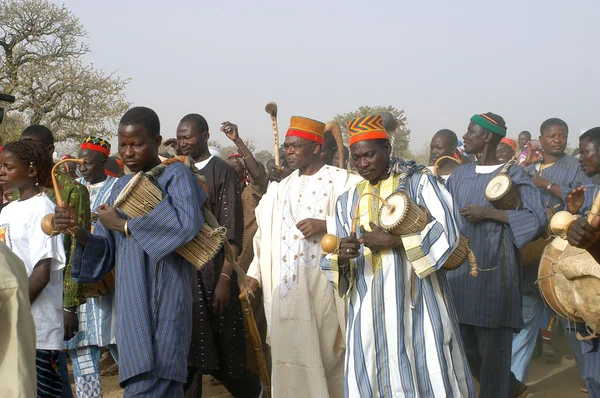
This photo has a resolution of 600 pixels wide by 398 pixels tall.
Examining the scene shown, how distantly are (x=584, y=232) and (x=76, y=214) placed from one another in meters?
3.80

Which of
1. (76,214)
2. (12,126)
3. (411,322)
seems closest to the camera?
(411,322)

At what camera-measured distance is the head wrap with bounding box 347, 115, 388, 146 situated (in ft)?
16.1

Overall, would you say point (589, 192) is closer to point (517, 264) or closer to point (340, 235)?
point (517, 264)

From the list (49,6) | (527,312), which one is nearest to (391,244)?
(527,312)

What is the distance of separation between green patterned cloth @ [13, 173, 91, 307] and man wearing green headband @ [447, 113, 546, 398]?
306 cm

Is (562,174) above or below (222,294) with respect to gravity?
above

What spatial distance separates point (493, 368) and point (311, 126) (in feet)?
8.20

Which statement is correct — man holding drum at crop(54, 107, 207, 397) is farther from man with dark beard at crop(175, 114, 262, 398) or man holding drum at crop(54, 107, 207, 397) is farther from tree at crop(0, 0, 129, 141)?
tree at crop(0, 0, 129, 141)

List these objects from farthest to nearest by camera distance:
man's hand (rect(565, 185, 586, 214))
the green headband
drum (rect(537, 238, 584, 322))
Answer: the green headband < drum (rect(537, 238, 584, 322)) < man's hand (rect(565, 185, 586, 214))

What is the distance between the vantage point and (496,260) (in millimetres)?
6055

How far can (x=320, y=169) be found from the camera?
629 centimetres

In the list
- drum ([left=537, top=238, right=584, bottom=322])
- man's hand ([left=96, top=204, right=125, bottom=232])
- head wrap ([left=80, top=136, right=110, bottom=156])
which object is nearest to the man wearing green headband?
drum ([left=537, top=238, right=584, bottom=322])

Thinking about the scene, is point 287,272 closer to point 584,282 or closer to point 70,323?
point 70,323

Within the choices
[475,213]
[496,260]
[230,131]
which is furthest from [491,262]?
[230,131]
